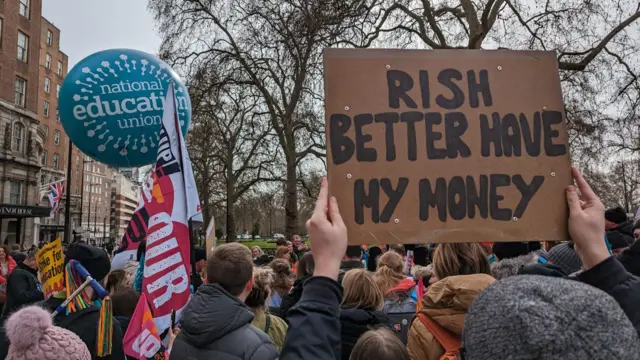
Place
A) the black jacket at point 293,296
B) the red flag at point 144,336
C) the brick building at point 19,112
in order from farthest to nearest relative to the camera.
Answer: the brick building at point 19,112, the black jacket at point 293,296, the red flag at point 144,336

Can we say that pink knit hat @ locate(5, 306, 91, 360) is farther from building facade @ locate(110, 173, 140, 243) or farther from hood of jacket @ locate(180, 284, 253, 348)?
building facade @ locate(110, 173, 140, 243)

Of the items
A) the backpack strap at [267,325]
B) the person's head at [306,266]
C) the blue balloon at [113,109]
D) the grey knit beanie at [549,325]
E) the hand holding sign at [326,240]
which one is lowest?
the backpack strap at [267,325]

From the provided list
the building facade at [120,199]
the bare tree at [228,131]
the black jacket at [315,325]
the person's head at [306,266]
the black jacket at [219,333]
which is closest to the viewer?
the black jacket at [315,325]

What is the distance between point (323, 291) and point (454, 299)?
110 cm

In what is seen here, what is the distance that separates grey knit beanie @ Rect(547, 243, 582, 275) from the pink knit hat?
9.92 feet

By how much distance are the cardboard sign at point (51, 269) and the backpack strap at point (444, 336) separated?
2.93 meters

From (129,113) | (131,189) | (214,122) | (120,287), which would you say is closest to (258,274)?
(120,287)

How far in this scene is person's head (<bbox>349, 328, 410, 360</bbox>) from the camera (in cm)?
215

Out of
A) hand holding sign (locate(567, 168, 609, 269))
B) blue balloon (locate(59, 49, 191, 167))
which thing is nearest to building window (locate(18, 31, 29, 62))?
blue balloon (locate(59, 49, 191, 167))

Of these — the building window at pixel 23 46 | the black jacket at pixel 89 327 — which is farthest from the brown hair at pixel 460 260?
the building window at pixel 23 46

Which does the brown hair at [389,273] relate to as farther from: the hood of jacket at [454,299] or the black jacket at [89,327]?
the black jacket at [89,327]

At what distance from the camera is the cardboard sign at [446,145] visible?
1.83m

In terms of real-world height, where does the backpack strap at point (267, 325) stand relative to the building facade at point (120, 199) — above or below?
below

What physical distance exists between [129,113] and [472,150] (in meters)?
4.40
